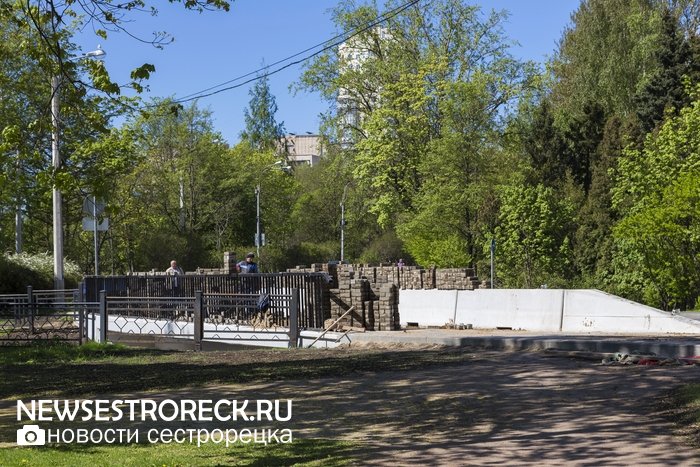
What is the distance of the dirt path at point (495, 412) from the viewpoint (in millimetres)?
9148

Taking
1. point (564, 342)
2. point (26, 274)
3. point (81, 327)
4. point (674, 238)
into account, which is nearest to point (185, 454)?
point (564, 342)

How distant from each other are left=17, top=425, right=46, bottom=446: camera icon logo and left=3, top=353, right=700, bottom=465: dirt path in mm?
2466

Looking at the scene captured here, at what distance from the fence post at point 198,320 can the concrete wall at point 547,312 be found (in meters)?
6.21

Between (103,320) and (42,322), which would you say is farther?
(42,322)

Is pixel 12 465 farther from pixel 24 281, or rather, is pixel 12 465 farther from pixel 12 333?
pixel 24 281

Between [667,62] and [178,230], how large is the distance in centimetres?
3407

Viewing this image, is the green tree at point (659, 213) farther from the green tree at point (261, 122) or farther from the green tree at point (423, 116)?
the green tree at point (261, 122)

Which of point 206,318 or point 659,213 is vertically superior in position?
point 659,213

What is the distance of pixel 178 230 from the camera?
69.5 meters

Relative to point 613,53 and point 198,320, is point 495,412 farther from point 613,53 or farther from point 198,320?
point 613,53

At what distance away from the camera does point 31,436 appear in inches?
422

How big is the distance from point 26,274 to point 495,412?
1451 inches

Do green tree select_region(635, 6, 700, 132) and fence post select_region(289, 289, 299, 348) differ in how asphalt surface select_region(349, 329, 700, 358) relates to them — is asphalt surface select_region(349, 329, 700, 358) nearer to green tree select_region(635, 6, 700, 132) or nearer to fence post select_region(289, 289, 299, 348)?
fence post select_region(289, 289, 299, 348)

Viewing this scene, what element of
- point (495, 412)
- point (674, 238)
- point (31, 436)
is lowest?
point (31, 436)
